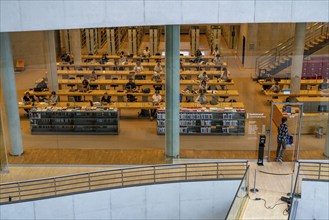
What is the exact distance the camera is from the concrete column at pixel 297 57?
13595 millimetres

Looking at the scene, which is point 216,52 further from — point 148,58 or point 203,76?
point 148,58

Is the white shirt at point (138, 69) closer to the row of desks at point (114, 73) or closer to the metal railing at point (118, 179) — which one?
the row of desks at point (114, 73)

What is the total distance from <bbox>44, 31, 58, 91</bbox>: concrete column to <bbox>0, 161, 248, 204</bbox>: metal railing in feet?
8.45

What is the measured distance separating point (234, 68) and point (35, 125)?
225 inches

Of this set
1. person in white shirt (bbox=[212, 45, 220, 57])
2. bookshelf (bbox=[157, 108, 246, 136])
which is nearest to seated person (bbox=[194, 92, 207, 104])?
bookshelf (bbox=[157, 108, 246, 136])

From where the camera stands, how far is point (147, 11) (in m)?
12.5

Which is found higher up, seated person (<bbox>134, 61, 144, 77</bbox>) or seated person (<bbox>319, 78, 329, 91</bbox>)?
seated person (<bbox>134, 61, 144, 77</bbox>)

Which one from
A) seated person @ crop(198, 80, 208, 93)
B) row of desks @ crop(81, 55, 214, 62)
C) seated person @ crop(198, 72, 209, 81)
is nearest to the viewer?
row of desks @ crop(81, 55, 214, 62)

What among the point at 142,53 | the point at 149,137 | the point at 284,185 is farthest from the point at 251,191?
the point at 142,53

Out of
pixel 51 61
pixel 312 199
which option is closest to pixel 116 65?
pixel 51 61

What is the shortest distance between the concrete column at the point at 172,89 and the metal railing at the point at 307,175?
3.43 metres

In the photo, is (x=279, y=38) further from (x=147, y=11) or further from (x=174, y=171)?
(x=174, y=171)

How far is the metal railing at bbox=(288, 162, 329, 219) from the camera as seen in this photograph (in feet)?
39.7

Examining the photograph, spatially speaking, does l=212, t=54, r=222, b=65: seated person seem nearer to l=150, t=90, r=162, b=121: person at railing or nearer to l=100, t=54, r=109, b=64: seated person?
l=150, t=90, r=162, b=121: person at railing
